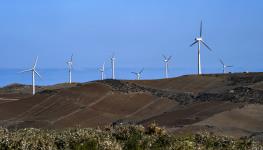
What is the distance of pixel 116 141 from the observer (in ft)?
53.7

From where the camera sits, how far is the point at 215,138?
57.3ft

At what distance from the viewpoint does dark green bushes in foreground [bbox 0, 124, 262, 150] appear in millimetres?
14273

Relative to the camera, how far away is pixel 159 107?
54500 mm

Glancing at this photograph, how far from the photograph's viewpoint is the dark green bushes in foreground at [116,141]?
14.3 metres

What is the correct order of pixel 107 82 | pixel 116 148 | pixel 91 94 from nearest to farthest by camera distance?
pixel 116 148 < pixel 91 94 < pixel 107 82

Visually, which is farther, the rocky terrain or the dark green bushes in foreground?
the rocky terrain

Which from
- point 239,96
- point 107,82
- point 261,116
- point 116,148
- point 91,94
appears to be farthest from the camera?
point 107,82

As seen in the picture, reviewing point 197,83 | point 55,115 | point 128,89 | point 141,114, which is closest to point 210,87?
point 197,83

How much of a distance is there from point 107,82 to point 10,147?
51.5 meters

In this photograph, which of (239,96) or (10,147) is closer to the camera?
(10,147)

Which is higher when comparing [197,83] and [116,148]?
[197,83]

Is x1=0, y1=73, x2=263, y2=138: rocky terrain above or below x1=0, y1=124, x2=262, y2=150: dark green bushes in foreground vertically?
above

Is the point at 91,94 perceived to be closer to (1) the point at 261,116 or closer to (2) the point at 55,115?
(2) the point at 55,115

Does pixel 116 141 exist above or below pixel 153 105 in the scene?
below
